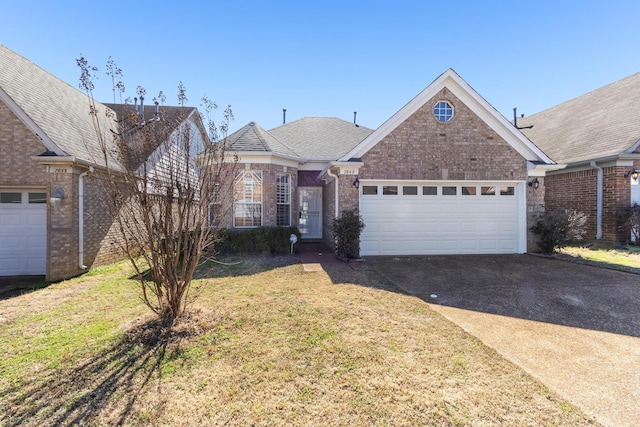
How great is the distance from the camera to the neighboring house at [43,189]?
7.75m

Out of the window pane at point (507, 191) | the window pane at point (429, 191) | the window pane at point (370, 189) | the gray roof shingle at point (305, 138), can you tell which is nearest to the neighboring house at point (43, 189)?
the gray roof shingle at point (305, 138)

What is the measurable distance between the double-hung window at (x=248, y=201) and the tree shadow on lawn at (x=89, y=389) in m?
7.55

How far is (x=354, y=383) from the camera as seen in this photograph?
3059mm

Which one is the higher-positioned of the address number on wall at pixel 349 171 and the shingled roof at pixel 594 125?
the shingled roof at pixel 594 125

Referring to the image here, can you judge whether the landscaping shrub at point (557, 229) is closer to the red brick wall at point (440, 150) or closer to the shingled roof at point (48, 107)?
Result: the red brick wall at point (440, 150)

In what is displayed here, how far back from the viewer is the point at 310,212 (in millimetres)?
14156

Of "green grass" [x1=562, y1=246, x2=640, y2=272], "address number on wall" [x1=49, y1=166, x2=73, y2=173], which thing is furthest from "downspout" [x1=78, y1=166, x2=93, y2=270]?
"green grass" [x1=562, y1=246, x2=640, y2=272]

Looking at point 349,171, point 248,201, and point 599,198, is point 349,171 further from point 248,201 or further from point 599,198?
point 599,198

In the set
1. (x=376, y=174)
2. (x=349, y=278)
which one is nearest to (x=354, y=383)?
(x=349, y=278)

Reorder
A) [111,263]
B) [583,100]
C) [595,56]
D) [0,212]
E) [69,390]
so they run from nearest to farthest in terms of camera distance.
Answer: [69,390] < [0,212] < [111,263] < [595,56] < [583,100]

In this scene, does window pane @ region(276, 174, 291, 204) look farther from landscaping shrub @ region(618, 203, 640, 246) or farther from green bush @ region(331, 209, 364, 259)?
landscaping shrub @ region(618, 203, 640, 246)

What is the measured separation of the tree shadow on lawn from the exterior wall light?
601 centimetres

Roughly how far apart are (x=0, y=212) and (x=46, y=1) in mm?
6158

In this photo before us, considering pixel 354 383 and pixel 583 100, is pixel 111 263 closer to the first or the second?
pixel 354 383
